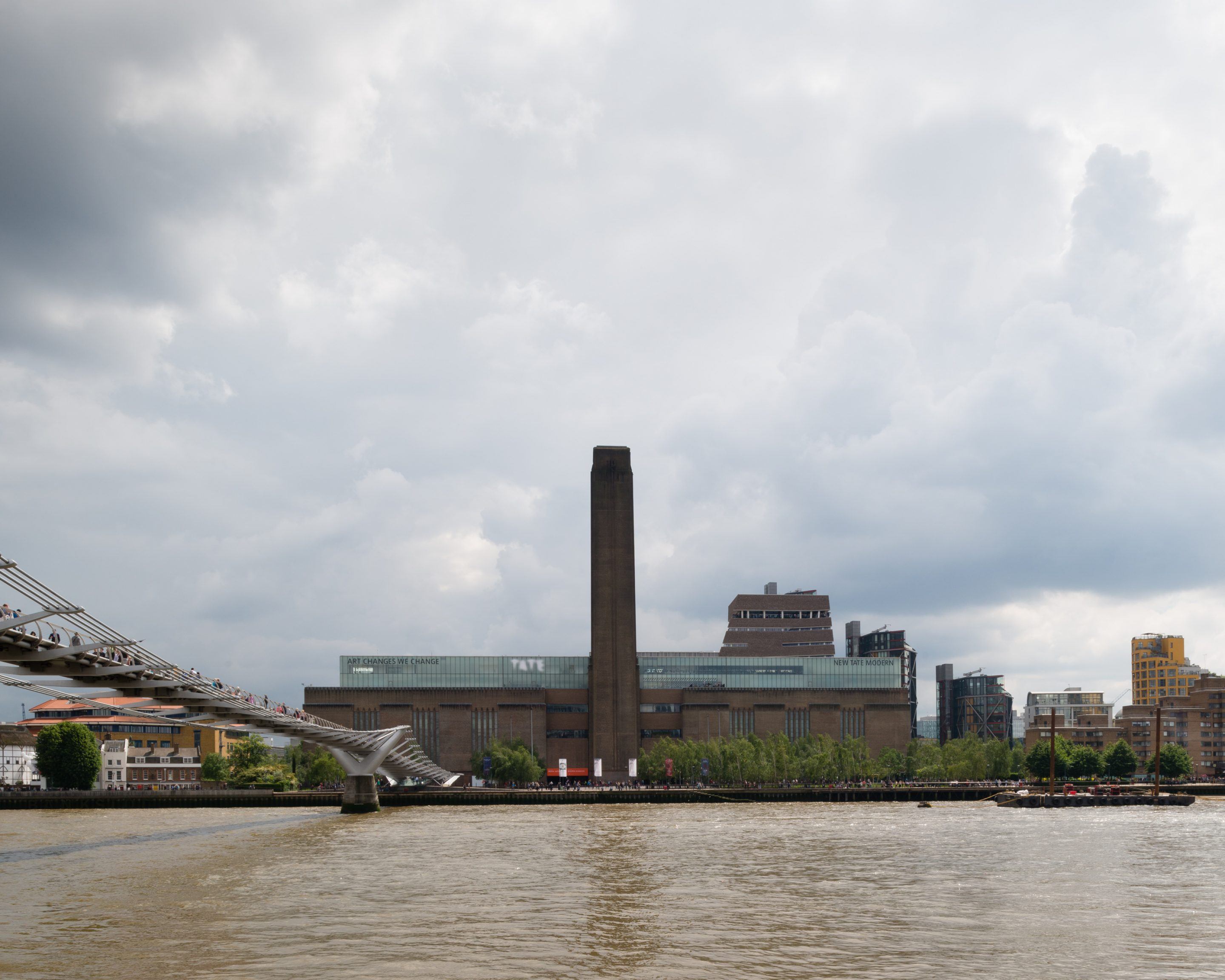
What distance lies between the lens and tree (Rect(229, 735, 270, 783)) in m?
133

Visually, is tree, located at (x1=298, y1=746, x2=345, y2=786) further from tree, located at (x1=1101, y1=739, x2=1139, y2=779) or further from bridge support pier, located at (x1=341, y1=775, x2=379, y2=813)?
tree, located at (x1=1101, y1=739, x2=1139, y2=779)

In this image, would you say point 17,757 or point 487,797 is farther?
point 17,757

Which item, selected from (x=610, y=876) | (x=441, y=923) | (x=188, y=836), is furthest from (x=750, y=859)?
(x=188, y=836)

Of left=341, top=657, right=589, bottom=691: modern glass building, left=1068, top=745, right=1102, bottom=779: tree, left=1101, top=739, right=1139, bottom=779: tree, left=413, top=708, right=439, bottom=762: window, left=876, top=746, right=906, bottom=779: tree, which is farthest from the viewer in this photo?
left=341, top=657, right=589, bottom=691: modern glass building

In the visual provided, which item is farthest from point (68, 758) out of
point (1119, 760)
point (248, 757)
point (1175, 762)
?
point (1175, 762)

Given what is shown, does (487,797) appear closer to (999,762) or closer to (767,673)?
(767,673)

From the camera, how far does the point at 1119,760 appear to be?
165m

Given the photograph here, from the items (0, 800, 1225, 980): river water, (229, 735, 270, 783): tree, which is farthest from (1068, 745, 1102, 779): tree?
(229, 735, 270, 783): tree

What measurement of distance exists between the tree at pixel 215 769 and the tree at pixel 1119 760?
112247 mm

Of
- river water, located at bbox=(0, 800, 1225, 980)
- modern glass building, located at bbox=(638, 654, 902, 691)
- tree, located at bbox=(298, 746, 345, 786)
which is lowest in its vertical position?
tree, located at bbox=(298, 746, 345, 786)

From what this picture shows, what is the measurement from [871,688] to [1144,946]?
151915 millimetres

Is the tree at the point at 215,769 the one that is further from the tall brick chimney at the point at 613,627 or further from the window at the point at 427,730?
the tall brick chimney at the point at 613,627

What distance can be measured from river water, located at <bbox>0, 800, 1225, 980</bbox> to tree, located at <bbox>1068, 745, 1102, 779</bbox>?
3656 inches

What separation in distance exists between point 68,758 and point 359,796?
4264 centimetres
